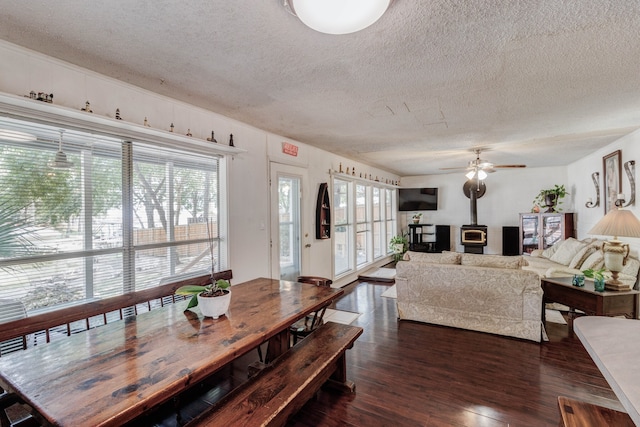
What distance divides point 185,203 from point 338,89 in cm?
178

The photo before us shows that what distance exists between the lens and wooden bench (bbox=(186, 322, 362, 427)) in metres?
1.39

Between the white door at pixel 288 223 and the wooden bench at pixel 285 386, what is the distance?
5.93 feet

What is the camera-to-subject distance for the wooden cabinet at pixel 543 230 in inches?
246

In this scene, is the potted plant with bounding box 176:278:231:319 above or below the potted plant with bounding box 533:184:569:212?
below

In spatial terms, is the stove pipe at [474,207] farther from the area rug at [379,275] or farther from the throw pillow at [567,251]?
the area rug at [379,275]

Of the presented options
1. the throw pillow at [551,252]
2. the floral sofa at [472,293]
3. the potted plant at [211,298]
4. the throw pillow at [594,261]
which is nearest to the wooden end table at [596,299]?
the floral sofa at [472,293]

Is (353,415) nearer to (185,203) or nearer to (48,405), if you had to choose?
(48,405)

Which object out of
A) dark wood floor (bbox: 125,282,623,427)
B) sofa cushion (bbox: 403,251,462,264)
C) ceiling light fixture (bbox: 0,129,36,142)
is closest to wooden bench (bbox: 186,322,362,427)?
dark wood floor (bbox: 125,282,623,427)

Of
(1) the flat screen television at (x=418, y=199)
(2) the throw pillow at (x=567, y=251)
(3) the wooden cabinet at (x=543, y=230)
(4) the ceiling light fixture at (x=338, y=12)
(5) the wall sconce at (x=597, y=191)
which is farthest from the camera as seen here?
(1) the flat screen television at (x=418, y=199)

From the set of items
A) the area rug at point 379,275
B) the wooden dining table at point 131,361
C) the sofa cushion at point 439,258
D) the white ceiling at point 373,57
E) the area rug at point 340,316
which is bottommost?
the area rug at point 340,316

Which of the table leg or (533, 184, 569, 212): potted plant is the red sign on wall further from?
(533, 184, 569, 212): potted plant

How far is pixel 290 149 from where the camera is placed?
4.16 meters

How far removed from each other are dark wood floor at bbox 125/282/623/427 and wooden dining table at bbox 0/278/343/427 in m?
0.72

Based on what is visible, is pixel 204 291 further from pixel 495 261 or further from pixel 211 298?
pixel 495 261
